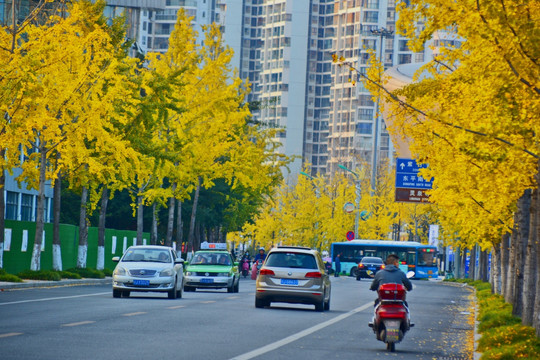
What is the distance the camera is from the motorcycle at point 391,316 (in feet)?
66.4

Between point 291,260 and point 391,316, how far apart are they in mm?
12299

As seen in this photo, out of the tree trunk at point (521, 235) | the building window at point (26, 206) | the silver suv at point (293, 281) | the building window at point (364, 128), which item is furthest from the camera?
the building window at point (364, 128)

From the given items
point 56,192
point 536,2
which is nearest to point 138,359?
point 536,2

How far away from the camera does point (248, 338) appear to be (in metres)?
20.6

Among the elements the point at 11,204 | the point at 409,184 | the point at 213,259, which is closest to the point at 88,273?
the point at 213,259

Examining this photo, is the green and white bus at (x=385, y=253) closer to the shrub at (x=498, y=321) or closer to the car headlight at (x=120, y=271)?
the car headlight at (x=120, y=271)

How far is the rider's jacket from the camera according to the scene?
21.0 metres

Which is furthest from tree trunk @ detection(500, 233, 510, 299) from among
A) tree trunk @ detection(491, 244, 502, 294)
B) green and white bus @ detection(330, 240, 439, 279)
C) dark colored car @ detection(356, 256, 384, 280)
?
green and white bus @ detection(330, 240, 439, 279)

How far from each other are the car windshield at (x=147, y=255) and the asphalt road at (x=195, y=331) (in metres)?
1.61

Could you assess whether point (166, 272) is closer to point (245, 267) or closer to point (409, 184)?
point (409, 184)

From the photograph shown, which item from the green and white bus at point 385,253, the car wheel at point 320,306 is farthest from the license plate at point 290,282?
the green and white bus at point 385,253

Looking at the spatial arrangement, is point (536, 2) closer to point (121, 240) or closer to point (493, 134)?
point (493, 134)

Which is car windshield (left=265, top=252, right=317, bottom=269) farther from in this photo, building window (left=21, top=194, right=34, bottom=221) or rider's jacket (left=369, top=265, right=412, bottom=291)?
building window (left=21, top=194, right=34, bottom=221)

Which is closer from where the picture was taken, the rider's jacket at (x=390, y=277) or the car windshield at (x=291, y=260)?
the rider's jacket at (x=390, y=277)
